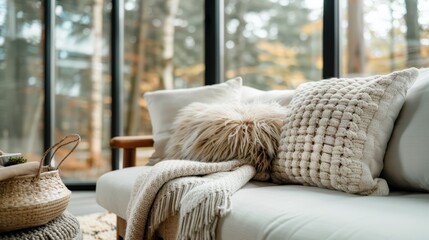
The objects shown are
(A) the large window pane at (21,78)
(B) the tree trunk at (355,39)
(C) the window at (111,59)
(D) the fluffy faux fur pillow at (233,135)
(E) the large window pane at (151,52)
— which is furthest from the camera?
(E) the large window pane at (151,52)

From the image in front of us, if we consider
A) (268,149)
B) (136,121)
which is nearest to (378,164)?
(268,149)

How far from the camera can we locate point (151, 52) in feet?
11.9

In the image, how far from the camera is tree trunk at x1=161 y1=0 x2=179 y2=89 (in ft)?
11.7

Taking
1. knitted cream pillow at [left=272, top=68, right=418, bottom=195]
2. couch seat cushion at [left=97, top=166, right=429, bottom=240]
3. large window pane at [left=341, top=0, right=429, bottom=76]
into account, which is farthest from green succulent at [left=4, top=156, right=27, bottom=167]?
large window pane at [left=341, top=0, right=429, bottom=76]

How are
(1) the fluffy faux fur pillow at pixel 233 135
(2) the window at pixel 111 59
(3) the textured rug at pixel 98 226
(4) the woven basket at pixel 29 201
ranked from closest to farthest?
(4) the woven basket at pixel 29 201, (1) the fluffy faux fur pillow at pixel 233 135, (3) the textured rug at pixel 98 226, (2) the window at pixel 111 59

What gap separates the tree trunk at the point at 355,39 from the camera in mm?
2381

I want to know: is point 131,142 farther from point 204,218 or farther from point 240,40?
point 240,40

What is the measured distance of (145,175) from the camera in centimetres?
146

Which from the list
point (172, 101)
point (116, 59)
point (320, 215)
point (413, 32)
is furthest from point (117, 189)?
point (116, 59)

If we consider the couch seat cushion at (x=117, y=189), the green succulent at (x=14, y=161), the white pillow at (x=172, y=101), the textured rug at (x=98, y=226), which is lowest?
the textured rug at (x=98, y=226)

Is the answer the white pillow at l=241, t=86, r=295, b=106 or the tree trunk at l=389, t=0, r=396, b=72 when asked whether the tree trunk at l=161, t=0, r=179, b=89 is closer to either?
the white pillow at l=241, t=86, r=295, b=106

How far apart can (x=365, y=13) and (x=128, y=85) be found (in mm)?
2185

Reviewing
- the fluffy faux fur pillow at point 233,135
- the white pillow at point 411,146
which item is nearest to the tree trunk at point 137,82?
the fluffy faux fur pillow at point 233,135

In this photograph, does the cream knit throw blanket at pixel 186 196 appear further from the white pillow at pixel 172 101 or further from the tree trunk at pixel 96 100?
the tree trunk at pixel 96 100
